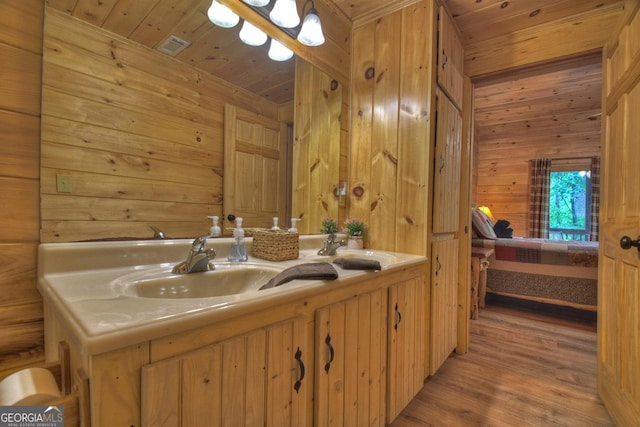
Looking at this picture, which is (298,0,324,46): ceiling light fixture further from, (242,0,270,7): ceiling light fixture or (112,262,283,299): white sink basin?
(112,262,283,299): white sink basin

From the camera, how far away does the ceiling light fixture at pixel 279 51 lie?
4.98 feet

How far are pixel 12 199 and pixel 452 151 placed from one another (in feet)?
6.99

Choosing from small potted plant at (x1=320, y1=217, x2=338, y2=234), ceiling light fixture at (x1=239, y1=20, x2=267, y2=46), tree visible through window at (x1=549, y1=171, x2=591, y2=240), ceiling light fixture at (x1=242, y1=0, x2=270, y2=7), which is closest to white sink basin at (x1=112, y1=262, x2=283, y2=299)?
small potted plant at (x1=320, y1=217, x2=338, y2=234)

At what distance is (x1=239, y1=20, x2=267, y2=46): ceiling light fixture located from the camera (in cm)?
138

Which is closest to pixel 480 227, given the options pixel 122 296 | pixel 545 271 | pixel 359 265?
pixel 545 271

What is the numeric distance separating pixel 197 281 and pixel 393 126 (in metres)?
1.42

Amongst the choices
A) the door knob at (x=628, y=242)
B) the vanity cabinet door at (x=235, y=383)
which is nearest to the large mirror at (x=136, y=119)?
the vanity cabinet door at (x=235, y=383)

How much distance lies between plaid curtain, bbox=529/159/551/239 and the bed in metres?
2.45

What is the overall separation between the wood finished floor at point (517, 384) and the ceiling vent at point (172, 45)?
6.21 feet

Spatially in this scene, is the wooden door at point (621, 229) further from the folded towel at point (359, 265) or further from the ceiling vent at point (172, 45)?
the ceiling vent at point (172, 45)

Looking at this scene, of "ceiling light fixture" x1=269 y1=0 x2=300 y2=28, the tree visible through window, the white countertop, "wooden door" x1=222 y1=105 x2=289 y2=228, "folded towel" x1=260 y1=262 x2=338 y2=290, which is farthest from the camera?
the tree visible through window

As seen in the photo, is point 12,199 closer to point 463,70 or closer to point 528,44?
point 463,70

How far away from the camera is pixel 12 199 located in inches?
32.0

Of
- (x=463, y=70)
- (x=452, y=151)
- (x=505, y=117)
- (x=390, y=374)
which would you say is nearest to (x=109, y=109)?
(x=390, y=374)
